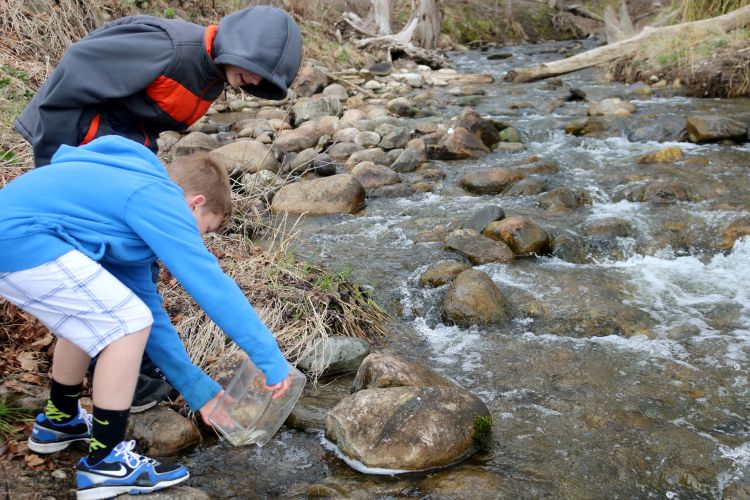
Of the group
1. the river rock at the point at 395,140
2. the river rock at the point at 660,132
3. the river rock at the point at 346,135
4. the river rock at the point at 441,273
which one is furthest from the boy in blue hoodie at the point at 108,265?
the river rock at the point at 660,132

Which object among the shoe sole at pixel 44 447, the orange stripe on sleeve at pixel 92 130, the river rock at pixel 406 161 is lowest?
the river rock at pixel 406 161

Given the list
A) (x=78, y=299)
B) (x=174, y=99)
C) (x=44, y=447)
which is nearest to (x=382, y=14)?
(x=174, y=99)

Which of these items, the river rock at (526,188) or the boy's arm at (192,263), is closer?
the boy's arm at (192,263)

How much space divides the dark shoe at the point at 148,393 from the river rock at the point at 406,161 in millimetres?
5486

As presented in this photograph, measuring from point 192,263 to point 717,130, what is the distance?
25.7 feet

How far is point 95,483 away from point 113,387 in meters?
0.38

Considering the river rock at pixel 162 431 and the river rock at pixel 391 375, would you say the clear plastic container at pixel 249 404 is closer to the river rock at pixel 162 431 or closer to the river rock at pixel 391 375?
the river rock at pixel 162 431

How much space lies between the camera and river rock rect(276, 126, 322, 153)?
347 inches

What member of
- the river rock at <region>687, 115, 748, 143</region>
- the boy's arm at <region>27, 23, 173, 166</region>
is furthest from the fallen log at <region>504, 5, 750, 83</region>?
the boy's arm at <region>27, 23, 173, 166</region>

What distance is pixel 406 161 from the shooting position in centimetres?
820

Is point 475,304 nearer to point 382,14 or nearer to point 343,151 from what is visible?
point 343,151

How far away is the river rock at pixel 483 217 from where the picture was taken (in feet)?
19.6

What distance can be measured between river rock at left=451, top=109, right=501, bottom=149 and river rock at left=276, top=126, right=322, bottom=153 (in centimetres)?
195

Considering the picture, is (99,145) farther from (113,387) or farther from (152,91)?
(113,387)
